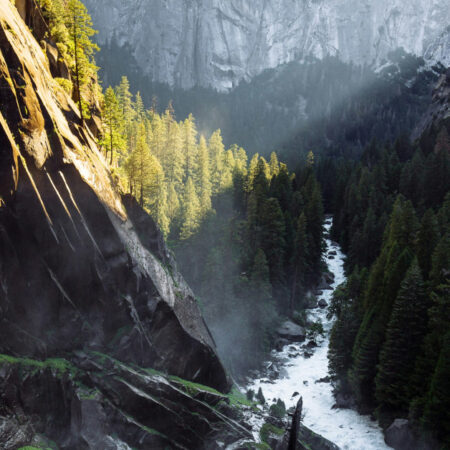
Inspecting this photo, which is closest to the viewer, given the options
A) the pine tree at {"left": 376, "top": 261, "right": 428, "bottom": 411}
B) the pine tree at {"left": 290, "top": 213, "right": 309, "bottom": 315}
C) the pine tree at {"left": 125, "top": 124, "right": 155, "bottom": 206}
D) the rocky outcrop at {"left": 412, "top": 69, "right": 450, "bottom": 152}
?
the pine tree at {"left": 376, "top": 261, "right": 428, "bottom": 411}

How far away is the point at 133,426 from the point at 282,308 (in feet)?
116

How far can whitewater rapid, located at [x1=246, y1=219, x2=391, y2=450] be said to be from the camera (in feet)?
109

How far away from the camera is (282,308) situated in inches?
2275

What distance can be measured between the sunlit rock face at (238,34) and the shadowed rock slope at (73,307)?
173m

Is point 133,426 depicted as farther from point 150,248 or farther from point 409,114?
point 409,114

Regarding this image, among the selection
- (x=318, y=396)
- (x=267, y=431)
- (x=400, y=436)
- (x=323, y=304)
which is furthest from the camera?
(x=323, y=304)

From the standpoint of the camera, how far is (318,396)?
134 feet

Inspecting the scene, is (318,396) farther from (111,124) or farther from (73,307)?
(111,124)

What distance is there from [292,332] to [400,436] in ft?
75.2

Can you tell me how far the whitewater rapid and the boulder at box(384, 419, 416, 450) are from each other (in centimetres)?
71

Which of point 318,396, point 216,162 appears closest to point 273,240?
point 318,396

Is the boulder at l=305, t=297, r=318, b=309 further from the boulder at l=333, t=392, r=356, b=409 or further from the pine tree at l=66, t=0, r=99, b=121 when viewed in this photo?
the pine tree at l=66, t=0, r=99, b=121

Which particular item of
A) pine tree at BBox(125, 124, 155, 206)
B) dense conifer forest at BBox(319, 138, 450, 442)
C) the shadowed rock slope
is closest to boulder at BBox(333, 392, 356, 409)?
dense conifer forest at BBox(319, 138, 450, 442)

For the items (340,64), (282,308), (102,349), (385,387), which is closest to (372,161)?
(282,308)
